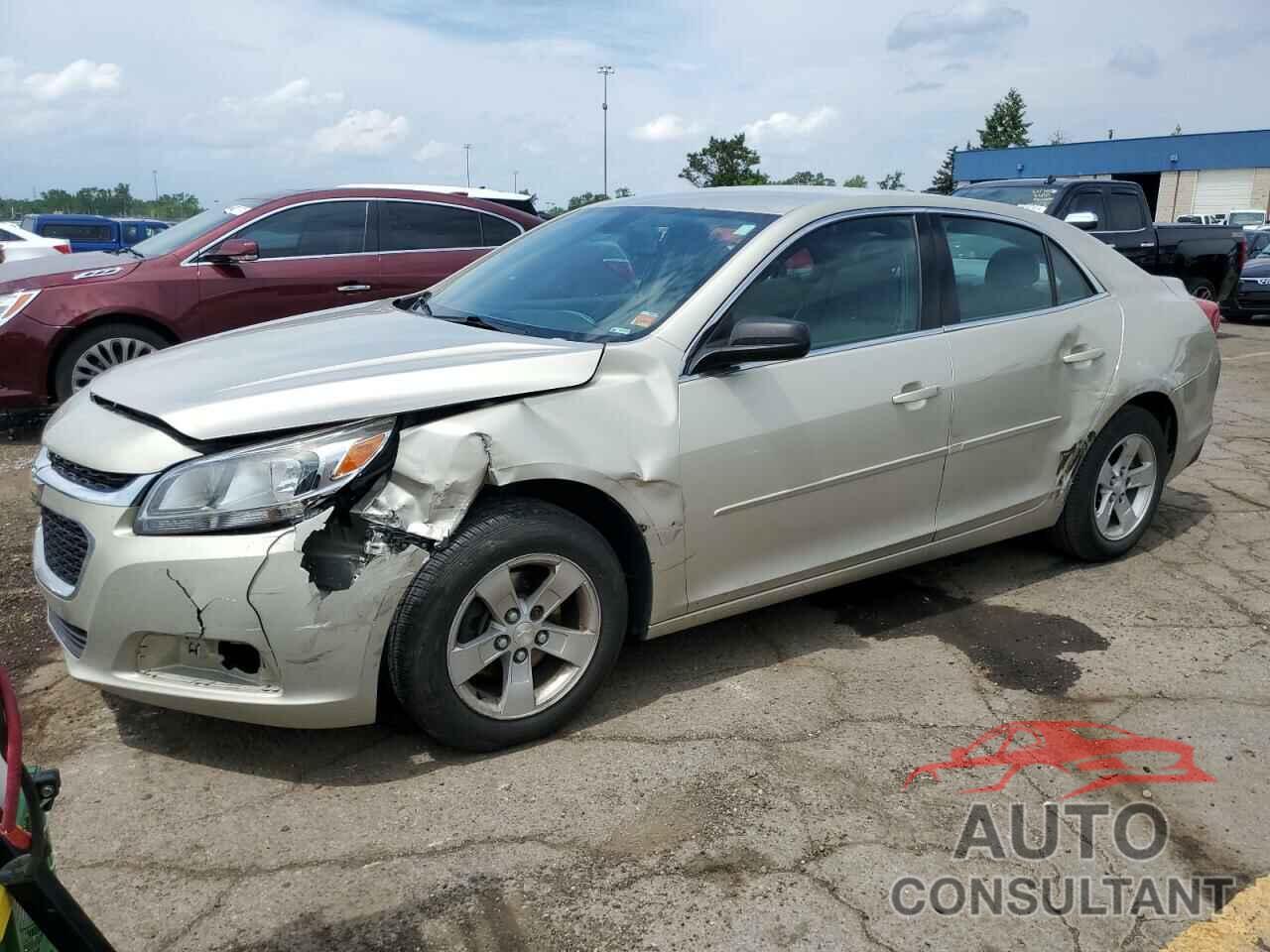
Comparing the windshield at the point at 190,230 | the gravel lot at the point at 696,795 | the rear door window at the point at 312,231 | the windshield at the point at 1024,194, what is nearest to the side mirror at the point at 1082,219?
the windshield at the point at 1024,194

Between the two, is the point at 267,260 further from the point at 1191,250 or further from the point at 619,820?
the point at 1191,250

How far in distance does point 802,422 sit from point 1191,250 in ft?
38.7

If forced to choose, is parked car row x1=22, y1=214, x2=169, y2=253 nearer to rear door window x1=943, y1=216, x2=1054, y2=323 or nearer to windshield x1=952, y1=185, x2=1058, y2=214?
windshield x1=952, y1=185, x2=1058, y2=214

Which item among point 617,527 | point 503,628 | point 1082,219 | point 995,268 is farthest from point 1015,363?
point 1082,219

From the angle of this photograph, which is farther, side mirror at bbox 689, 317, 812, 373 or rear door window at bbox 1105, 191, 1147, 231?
rear door window at bbox 1105, 191, 1147, 231

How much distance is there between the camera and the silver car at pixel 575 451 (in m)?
2.77

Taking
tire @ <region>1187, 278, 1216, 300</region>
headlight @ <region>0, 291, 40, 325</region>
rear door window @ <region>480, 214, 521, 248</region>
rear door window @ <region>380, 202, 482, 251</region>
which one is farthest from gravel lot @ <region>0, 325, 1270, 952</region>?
tire @ <region>1187, 278, 1216, 300</region>

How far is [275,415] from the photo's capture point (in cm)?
280

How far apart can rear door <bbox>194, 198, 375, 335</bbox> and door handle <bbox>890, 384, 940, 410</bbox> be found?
16.5 feet

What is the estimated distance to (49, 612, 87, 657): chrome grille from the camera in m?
2.85

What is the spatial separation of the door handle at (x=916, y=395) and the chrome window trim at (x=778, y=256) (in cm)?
20

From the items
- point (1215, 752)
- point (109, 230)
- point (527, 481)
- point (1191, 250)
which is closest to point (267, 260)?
point (527, 481)

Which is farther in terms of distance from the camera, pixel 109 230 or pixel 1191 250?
pixel 109 230

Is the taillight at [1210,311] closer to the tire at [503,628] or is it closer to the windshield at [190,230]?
the tire at [503,628]
